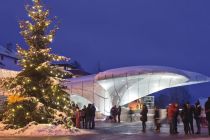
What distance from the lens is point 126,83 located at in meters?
63.3

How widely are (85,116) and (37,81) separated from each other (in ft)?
22.2

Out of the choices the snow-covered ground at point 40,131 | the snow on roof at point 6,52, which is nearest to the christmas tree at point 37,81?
the snow-covered ground at point 40,131

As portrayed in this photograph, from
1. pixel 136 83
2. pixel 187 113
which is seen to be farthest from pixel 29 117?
pixel 136 83

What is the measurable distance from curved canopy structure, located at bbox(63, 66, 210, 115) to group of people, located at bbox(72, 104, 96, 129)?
24.7m

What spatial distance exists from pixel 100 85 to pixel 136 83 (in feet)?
16.0

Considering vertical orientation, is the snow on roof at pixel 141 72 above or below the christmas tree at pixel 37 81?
above

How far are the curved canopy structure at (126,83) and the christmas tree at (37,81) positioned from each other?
1225 inches

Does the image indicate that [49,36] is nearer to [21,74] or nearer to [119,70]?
[21,74]

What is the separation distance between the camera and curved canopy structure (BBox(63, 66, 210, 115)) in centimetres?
5875

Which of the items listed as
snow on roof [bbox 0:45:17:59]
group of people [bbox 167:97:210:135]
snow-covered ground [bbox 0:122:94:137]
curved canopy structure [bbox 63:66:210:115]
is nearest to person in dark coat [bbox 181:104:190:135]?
group of people [bbox 167:97:210:135]

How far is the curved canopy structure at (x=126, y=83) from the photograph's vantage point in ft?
193

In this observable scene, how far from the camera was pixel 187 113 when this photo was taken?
26.2 metres

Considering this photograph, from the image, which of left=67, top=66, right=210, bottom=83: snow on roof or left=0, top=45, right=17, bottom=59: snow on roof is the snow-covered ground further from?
left=0, top=45, right=17, bottom=59: snow on roof

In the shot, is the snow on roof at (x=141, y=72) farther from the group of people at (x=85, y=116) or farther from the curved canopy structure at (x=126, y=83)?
the group of people at (x=85, y=116)
